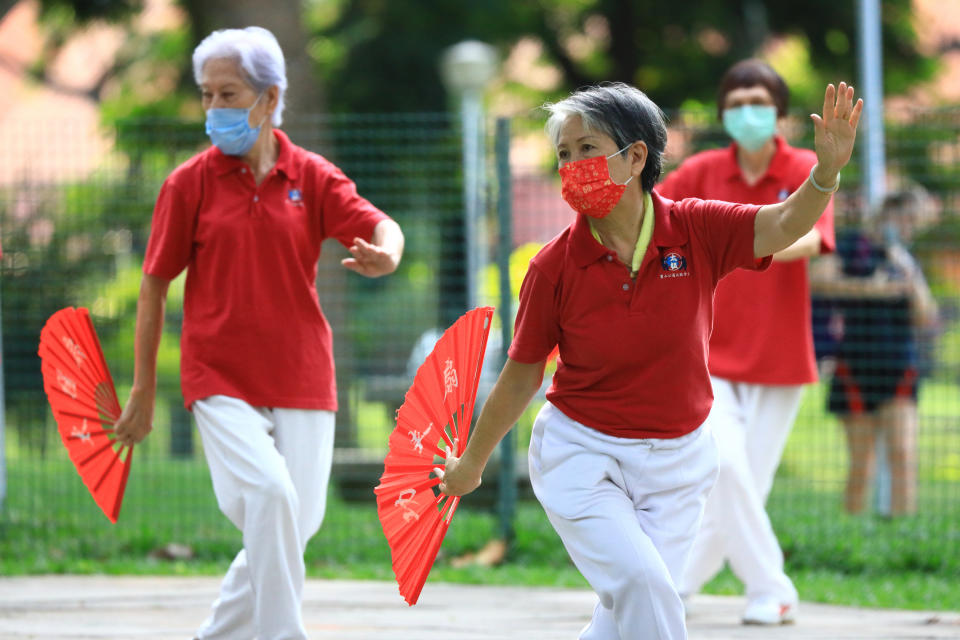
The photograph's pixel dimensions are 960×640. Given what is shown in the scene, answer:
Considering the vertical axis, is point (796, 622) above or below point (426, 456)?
below

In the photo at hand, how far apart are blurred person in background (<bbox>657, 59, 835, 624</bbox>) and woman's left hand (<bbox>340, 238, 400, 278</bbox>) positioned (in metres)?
1.83

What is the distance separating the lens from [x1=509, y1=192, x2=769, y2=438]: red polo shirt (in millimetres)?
4023

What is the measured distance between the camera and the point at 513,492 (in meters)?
8.24

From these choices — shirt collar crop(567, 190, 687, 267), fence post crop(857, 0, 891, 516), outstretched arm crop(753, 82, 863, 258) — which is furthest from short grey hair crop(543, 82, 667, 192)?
fence post crop(857, 0, 891, 516)

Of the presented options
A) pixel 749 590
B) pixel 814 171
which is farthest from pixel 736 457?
pixel 814 171

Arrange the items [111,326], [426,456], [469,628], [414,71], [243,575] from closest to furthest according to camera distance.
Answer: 1. [426,456]
2. [243,575]
3. [469,628]
4. [111,326]
5. [414,71]

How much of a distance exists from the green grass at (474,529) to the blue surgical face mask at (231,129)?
3.27 metres

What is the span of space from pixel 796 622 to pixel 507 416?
2.66 m

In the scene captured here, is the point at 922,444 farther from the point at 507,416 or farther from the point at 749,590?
the point at 507,416

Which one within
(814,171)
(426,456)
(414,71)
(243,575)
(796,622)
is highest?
(414,71)

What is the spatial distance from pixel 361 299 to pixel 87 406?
3.94m

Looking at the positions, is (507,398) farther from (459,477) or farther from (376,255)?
(376,255)

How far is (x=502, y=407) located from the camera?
13.7ft

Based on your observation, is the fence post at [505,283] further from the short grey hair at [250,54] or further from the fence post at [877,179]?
the short grey hair at [250,54]
